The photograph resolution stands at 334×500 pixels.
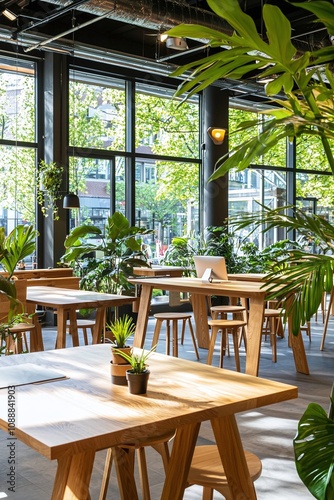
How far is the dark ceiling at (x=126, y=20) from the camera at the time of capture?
6.92 meters

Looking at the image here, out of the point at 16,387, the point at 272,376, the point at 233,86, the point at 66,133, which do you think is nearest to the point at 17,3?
the point at 66,133

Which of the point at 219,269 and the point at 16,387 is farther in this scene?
the point at 219,269

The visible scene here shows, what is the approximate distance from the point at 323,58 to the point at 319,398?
13.2ft

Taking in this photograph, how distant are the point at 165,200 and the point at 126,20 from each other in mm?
3969

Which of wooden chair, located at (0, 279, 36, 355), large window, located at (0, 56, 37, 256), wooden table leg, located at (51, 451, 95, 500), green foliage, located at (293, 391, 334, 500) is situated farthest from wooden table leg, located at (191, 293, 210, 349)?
green foliage, located at (293, 391, 334, 500)

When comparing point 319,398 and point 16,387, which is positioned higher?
point 16,387

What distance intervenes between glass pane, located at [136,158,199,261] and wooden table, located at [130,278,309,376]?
3.35 meters

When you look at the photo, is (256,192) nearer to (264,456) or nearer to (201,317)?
(201,317)

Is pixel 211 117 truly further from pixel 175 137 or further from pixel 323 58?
pixel 323 58

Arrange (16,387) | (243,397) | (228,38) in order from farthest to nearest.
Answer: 1. (16,387)
2. (243,397)
3. (228,38)

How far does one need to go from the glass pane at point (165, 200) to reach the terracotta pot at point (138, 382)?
325 inches

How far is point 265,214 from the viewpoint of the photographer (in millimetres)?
1800

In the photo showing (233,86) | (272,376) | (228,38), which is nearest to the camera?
(228,38)

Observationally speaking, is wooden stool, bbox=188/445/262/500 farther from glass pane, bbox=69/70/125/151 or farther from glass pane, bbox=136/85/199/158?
glass pane, bbox=136/85/199/158
